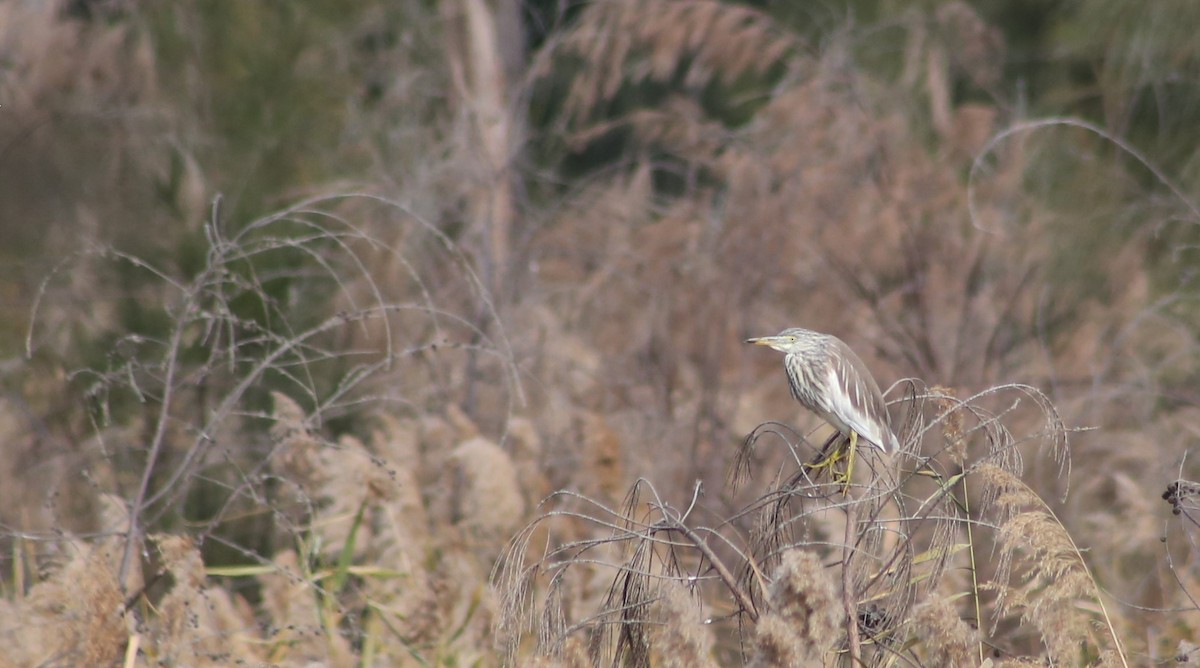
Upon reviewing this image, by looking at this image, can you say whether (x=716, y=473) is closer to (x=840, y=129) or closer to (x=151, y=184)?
(x=840, y=129)

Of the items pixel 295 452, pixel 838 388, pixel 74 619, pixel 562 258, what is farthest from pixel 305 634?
pixel 562 258

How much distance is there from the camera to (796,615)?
2119 mm

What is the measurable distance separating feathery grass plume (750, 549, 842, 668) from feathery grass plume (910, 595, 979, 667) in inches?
6.2

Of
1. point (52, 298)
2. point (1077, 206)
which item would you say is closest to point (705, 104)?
point (1077, 206)

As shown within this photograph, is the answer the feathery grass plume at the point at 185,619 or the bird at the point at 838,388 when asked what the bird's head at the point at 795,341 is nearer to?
the bird at the point at 838,388

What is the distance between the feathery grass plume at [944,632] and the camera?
2.16m

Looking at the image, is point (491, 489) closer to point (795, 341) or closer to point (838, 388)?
point (795, 341)

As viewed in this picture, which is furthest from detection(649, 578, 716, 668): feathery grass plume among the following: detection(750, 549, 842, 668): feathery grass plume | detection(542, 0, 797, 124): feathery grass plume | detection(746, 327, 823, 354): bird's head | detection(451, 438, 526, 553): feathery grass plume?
detection(542, 0, 797, 124): feathery grass plume

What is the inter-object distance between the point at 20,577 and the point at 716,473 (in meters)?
2.70

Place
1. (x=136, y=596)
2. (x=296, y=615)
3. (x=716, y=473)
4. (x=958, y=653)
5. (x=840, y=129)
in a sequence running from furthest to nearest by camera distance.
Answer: (x=840, y=129) < (x=716, y=473) < (x=296, y=615) < (x=136, y=596) < (x=958, y=653)

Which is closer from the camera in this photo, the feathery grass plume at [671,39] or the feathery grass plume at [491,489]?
the feathery grass plume at [491,489]

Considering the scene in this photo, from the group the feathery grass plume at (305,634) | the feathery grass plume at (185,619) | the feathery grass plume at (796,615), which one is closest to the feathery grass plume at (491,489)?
the feathery grass plume at (305,634)

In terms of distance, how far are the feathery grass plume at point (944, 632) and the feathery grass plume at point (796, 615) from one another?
16 cm

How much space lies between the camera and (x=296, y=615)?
3771 mm
